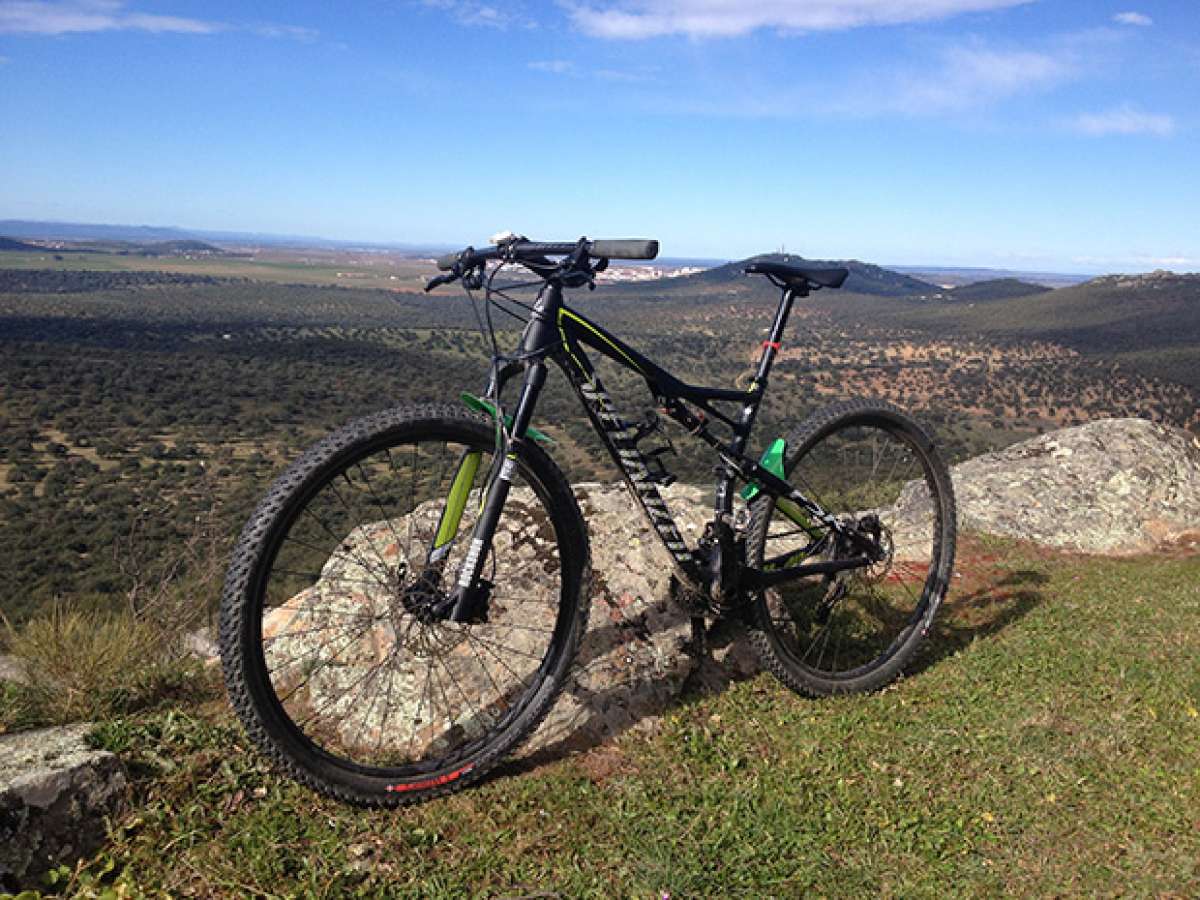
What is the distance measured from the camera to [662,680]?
419 cm

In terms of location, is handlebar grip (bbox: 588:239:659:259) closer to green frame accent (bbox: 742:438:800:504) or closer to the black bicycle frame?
the black bicycle frame

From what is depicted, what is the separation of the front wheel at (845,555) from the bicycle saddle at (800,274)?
689 millimetres

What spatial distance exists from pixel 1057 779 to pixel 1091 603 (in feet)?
10.3

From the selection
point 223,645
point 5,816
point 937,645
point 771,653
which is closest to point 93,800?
point 5,816

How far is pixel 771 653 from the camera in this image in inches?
162

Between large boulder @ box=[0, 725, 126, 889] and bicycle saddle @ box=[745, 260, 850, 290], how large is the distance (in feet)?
11.7

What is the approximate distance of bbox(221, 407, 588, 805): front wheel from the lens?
9.18 ft

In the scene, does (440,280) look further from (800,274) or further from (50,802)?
(50,802)

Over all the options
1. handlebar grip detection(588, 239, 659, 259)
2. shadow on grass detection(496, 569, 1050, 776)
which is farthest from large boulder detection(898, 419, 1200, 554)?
handlebar grip detection(588, 239, 659, 259)

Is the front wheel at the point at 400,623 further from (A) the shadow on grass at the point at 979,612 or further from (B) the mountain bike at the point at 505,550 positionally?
(A) the shadow on grass at the point at 979,612

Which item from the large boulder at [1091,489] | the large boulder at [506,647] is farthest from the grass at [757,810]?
the large boulder at [1091,489]

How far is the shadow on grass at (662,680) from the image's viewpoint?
3.76m

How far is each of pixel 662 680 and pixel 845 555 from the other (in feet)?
4.42

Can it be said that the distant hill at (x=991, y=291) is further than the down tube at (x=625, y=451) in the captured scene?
Yes
